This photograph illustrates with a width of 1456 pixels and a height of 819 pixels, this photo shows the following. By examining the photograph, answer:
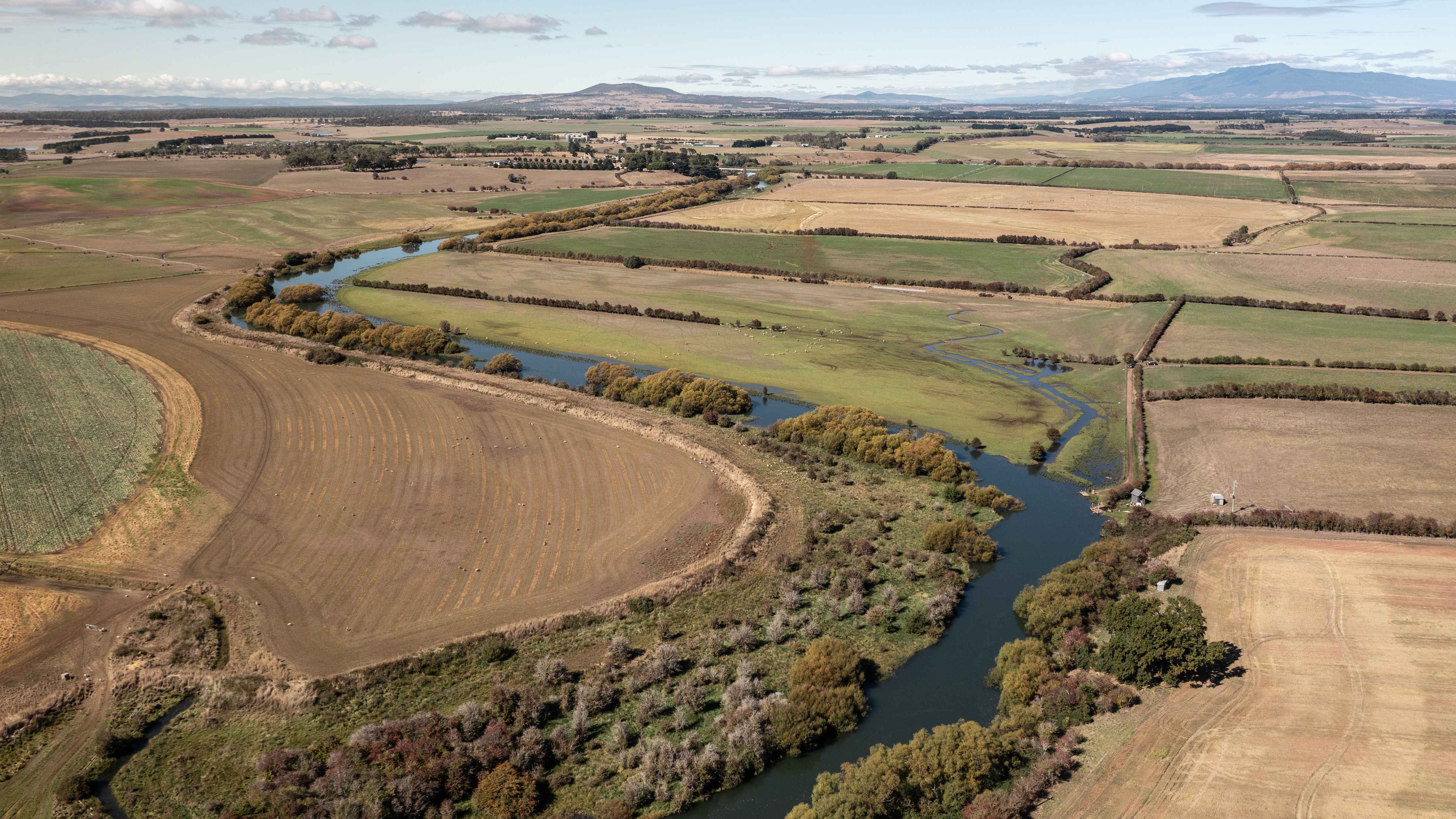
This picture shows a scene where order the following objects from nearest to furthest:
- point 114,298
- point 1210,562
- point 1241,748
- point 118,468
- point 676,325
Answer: point 1241,748 → point 1210,562 → point 118,468 → point 676,325 → point 114,298

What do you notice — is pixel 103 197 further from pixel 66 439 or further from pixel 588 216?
pixel 66 439

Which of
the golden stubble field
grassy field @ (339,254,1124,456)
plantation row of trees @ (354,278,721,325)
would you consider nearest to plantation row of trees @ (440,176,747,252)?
the golden stubble field

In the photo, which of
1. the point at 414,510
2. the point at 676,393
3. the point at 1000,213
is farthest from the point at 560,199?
the point at 414,510

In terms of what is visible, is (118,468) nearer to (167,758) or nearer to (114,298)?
(167,758)

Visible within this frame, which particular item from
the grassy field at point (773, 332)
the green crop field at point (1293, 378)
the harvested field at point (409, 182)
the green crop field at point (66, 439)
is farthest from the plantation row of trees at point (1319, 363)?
the harvested field at point (409, 182)

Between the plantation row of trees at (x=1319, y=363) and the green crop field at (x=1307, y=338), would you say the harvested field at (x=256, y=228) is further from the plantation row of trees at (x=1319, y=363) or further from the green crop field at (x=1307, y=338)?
the plantation row of trees at (x=1319, y=363)

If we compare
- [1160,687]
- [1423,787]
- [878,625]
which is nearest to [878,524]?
[878,625]
